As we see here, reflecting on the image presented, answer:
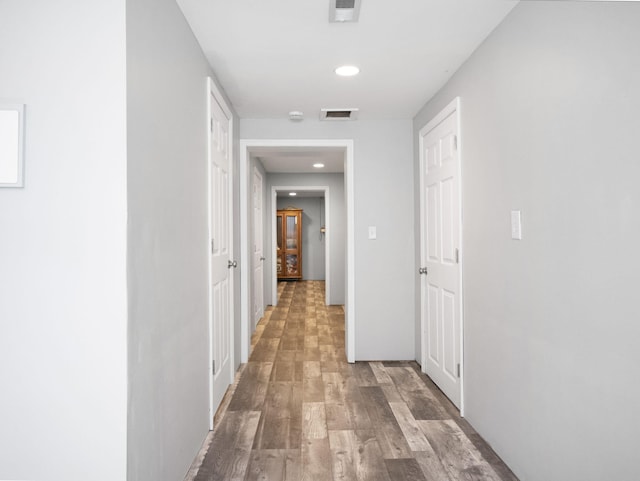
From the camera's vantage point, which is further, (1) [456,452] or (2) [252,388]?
(2) [252,388]

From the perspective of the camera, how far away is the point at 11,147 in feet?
4.16

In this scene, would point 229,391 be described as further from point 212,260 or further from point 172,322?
point 172,322

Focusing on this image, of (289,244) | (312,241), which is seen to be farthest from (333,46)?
(312,241)

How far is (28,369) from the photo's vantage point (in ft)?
4.22

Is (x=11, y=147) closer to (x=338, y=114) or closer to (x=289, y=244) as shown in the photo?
(x=338, y=114)

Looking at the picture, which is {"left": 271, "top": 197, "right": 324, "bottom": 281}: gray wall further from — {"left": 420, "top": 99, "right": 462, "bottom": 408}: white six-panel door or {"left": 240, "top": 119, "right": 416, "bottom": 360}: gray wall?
{"left": 420, "top": 99, "right": 462, "bottom": 408}: white six-panel door

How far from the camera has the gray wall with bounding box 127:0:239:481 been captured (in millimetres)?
1402

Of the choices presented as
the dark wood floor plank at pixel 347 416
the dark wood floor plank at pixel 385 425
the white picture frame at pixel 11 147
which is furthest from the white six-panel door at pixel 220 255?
the white picture frame at pixel 11 147

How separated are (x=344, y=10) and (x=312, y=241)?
8.63m

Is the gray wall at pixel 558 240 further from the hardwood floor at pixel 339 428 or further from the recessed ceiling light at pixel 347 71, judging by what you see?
the recessed ceiling light at pixel 347 71

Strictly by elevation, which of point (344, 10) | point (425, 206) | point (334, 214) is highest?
point (344, 10)

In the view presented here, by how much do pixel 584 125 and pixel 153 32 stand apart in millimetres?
1643

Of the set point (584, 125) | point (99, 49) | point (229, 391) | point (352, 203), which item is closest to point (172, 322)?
point (99, 49)

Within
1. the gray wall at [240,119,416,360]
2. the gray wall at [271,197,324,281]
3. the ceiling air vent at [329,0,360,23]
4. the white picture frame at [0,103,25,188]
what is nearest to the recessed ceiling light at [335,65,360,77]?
the ceiling air vent at [329,0,360,23]
